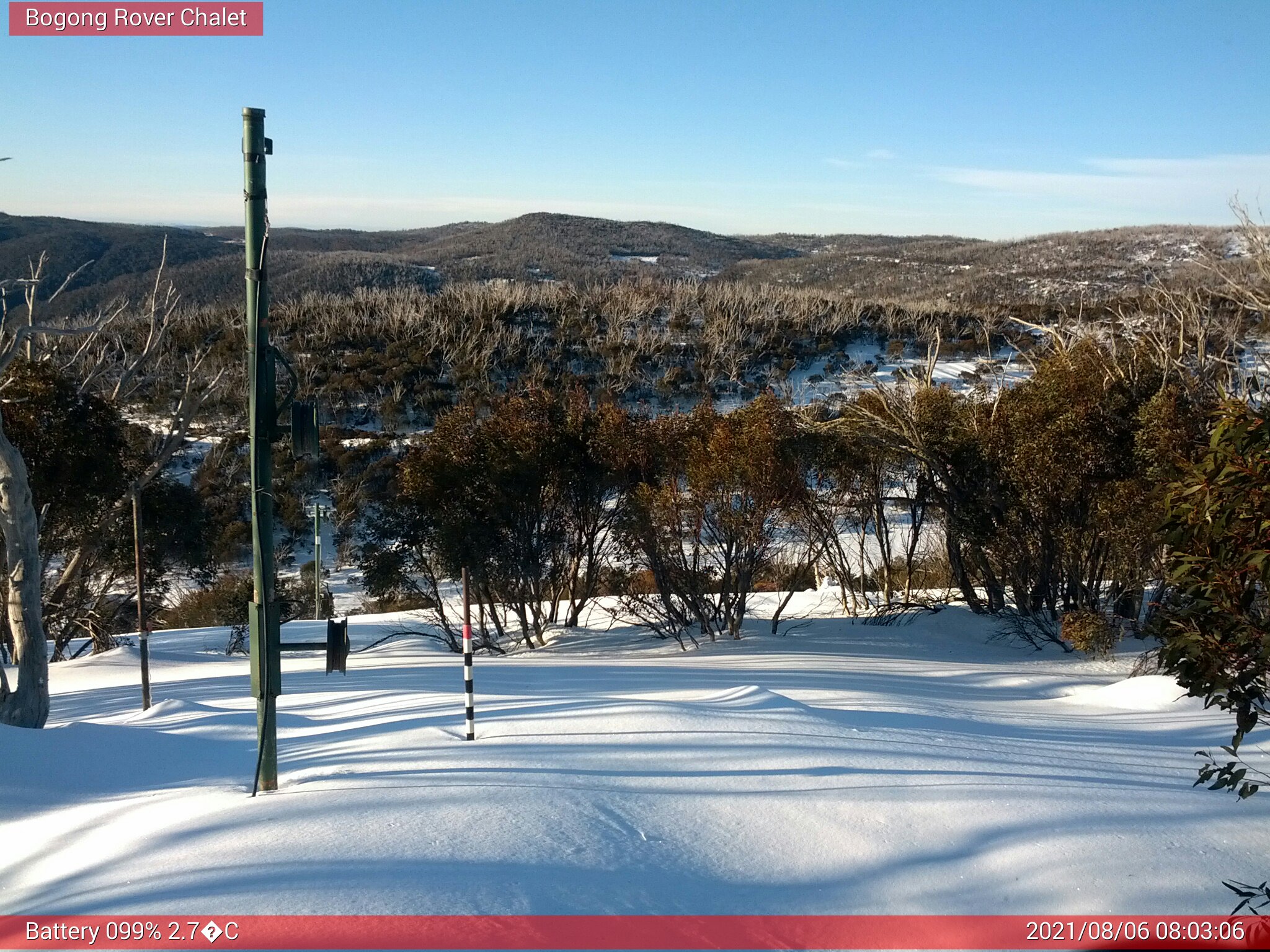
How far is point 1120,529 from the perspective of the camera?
1418 centimetres

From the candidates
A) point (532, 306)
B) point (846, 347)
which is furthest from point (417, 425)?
point (846, 347)

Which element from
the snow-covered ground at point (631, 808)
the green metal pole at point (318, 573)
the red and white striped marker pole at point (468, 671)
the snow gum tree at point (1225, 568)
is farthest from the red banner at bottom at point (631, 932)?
the green metal pole at point (318, 573)

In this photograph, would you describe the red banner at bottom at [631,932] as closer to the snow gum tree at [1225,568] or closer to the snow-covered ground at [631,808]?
the snow-covered ground at [631,808]

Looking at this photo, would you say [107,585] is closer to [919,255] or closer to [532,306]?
[532,306]

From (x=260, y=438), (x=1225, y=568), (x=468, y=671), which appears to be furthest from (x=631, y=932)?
(x=260, y=438)

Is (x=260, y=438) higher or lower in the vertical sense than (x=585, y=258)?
lower

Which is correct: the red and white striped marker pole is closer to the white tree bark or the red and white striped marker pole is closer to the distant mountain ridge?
the white tree bark

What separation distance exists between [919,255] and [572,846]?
96.5 m

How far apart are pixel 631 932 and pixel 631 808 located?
1.35 meters

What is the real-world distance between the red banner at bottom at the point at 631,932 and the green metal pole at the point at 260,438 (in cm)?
179

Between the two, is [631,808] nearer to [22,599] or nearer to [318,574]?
[22,599]

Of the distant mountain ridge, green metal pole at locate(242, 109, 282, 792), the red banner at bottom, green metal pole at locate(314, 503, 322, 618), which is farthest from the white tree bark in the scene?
the distant mountain ridge

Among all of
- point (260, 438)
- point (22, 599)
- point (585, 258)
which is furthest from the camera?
point (585, 258)

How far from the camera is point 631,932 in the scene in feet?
13.8
